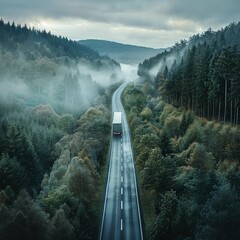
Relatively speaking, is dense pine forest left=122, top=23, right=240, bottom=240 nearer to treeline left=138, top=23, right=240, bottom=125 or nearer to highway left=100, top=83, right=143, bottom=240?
treeline left=138, top=23, right=240, bottom=125

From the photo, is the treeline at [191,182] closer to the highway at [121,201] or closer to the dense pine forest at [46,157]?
the highway at [121,201]

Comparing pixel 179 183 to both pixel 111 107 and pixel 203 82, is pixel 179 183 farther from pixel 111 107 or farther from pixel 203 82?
pixel 111 107

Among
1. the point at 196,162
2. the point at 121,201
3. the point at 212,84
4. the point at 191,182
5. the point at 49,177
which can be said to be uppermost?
the point at 212,84

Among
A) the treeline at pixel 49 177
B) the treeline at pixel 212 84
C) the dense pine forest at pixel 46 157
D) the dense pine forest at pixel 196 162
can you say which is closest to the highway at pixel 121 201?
the dense pine forest at pixel 196 162

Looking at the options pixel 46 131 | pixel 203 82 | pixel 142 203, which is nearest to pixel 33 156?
pixel 46 131

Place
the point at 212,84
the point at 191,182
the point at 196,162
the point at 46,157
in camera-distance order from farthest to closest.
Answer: the point at 212,84 → the point at 46,157 → the point at 196,162 → the point at 191,182

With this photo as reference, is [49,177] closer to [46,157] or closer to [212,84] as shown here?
[46,157]

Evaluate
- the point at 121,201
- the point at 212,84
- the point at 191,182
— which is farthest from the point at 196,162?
the point at 212,84
